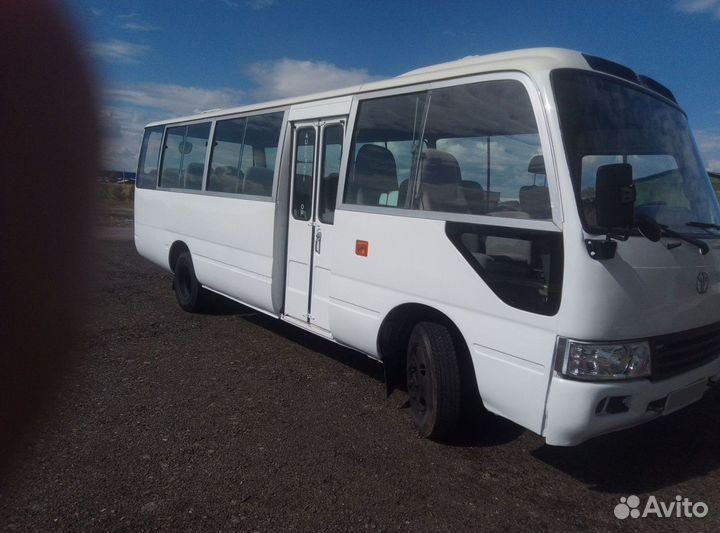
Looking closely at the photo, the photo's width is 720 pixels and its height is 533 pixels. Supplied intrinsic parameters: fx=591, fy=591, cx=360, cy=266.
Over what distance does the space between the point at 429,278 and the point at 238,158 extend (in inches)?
137

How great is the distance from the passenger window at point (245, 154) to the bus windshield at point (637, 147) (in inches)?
131

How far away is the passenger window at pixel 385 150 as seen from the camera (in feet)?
14.7

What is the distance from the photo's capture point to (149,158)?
9.11 meters

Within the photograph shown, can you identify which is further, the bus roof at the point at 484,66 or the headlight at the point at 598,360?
the bus roof at the point at 484,66

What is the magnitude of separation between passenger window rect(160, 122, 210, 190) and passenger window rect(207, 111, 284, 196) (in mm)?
326

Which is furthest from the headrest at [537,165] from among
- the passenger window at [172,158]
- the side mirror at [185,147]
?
the passenger window at [172,158]

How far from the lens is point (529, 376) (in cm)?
346

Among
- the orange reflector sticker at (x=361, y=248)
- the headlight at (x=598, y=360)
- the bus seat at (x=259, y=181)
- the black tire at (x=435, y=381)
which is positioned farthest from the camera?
the bus seat at (x=259, y=181)

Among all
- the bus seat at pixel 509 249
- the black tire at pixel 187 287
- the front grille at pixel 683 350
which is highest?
the bus seat at pixel 509 249

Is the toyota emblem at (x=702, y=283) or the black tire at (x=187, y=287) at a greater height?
the toyota emblem at (x=702, y=283)

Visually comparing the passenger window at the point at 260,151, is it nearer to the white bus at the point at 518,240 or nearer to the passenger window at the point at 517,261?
the white bus at the point at 518,240

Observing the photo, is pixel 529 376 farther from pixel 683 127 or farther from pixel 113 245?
pixel 113 245

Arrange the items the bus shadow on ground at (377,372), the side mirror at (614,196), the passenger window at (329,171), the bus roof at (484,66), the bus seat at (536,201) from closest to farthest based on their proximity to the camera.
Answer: the side mirror at (614,196)
the bus seat at (536,201)
the bus roof at (484,66)
the bus shadow on ground at (377,372)
the passenger window at (329,171)

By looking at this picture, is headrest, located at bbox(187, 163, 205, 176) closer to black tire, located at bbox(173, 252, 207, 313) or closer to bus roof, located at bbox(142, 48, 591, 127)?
black tire, located at bbox(173, 252, 207, 313)
